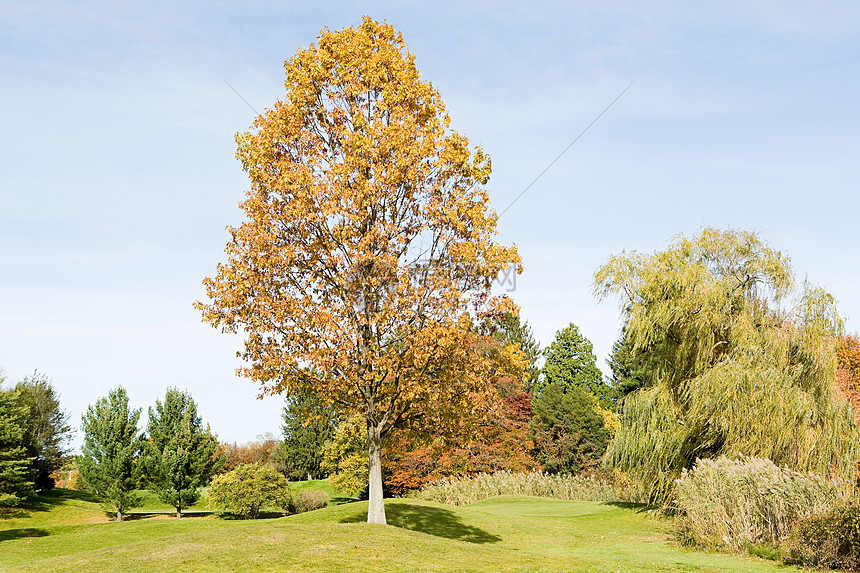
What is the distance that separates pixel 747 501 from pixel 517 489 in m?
19.7

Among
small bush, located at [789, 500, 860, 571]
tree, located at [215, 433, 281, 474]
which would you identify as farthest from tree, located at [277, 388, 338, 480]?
small bush, located at [789, 500, 860, 571]

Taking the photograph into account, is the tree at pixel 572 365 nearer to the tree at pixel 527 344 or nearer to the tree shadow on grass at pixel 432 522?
the tree at pixel 527 344

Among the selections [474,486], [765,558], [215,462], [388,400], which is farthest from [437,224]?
[215,462]

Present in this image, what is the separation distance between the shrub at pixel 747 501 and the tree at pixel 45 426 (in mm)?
38633

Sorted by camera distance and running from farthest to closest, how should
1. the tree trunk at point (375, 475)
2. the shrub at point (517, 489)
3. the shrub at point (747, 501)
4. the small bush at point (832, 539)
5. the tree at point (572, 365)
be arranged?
the tree at point (572, 365)
the shrub at point (517, 489)
the tree trunk at point (375, 475)
the shrub at point (747, 501)
the small bush at point (832, 539)

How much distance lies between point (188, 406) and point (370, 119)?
74.1 ft

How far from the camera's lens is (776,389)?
21328mm

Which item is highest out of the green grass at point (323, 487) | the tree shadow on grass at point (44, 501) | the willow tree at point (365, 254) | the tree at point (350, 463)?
the willow tree at point (365, 254)

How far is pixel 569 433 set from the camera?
4888 centimetres

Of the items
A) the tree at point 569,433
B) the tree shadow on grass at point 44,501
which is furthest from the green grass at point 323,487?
the tree at point 569,433

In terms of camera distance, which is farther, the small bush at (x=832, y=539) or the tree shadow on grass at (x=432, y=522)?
the tree shadow on grass at (x=432, y=522)

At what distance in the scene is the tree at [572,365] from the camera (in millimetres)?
62125

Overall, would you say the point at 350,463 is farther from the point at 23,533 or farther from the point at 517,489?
the point at 23,533

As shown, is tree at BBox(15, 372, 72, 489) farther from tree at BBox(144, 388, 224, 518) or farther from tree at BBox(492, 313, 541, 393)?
tree at BBox(492, 313, 541, 393)
